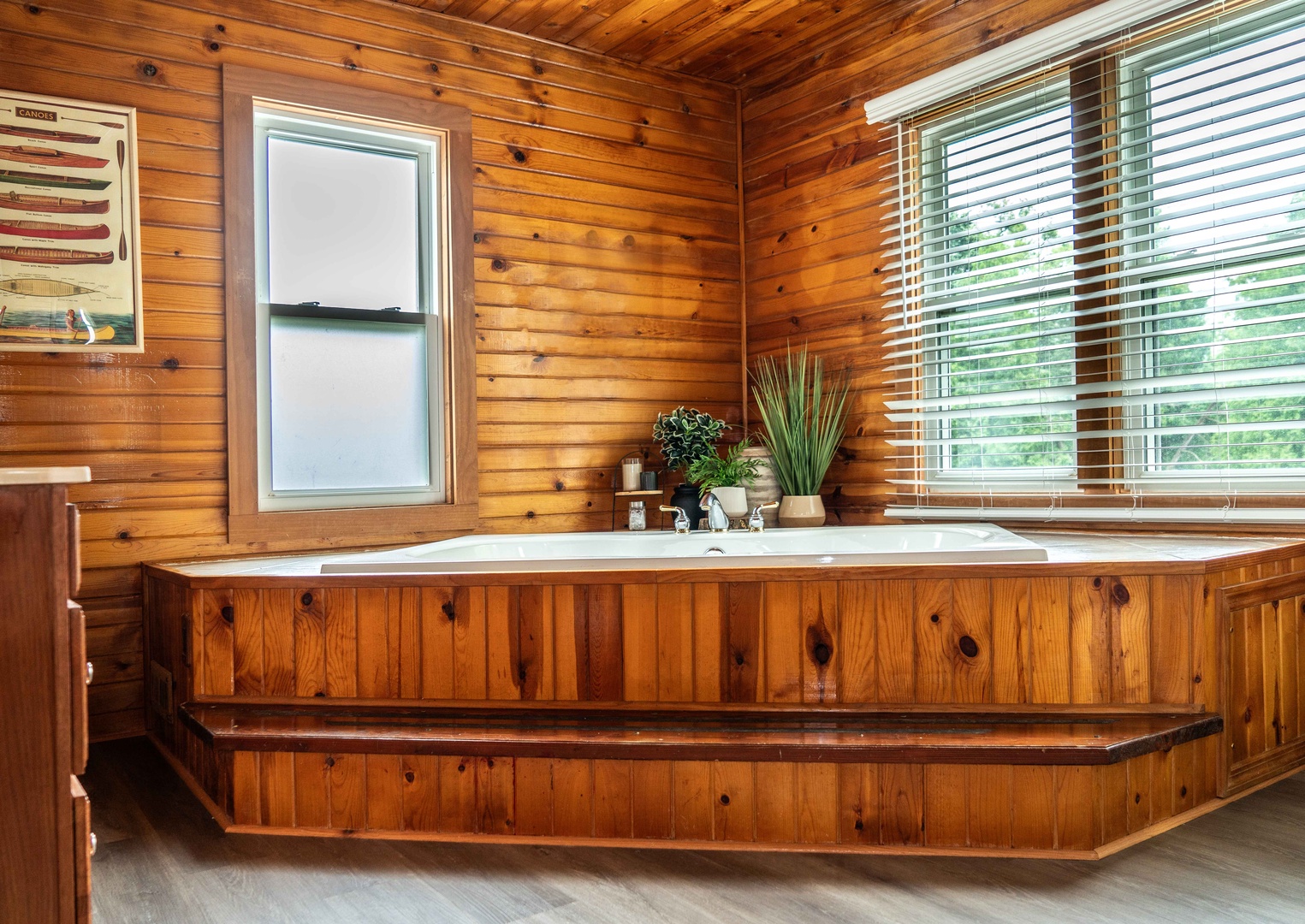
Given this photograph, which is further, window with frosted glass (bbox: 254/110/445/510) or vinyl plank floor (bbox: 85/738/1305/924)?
window with frosted glass (bbox: 254/110/445/510)

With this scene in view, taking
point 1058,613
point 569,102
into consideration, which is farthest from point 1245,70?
point 569,102

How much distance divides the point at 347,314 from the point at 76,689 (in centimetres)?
213

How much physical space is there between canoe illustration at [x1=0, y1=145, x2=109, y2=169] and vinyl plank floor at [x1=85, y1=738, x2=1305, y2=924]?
5.98ft

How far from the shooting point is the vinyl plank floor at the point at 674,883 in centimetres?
177

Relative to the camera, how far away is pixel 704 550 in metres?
3.21

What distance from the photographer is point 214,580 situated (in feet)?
7.84

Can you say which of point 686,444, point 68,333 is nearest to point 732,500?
point 686,444

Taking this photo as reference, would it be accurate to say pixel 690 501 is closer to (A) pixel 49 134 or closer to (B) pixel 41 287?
(B) pixel 41 287

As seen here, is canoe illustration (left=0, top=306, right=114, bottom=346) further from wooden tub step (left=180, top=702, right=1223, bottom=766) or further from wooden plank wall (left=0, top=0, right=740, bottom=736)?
wooden tub step (left=180, top=702, right=1223, bottom=766)

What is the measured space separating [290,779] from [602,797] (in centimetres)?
73

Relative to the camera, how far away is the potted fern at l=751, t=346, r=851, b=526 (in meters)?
3.57

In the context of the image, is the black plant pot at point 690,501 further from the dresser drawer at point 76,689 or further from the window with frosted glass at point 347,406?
the dresser drawer at point 76,689

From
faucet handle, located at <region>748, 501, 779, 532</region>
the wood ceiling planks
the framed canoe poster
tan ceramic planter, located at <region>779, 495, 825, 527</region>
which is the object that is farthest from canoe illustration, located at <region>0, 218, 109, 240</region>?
tan ceramic planter, located at <region>779, 495, 825, 527</region>

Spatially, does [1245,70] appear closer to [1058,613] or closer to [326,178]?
[1058,613]
